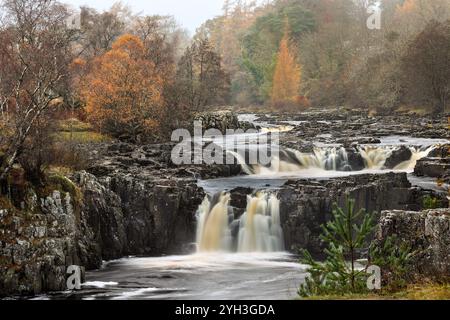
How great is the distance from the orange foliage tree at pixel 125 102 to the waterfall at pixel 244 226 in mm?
19509

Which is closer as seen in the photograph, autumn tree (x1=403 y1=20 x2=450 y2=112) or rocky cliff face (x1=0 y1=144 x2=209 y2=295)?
rocky cliff face (x1=0 y1=144 x2=209 y2=295)

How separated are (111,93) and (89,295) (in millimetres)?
29366

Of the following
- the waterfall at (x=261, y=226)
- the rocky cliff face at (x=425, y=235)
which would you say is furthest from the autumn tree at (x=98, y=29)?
the rocky cliff face at (x=425, y=235)

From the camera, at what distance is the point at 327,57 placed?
9294cm

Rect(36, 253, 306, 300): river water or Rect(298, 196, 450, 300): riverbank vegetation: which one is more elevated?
Rect(298, 196, 450, 300): riverbank vegetation

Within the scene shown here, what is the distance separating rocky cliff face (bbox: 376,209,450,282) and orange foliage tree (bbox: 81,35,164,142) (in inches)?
1221

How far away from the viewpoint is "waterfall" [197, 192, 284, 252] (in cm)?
2400

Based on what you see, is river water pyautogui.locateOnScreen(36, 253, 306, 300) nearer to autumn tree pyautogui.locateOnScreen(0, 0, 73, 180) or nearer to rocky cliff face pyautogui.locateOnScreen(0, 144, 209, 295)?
rocky cliff face pyautogui.locateOnScreen(0, 144, 209, 295)

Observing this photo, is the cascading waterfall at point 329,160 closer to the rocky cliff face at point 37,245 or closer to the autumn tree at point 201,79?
the autumn tree at point 201,79

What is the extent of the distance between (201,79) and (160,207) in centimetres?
3891

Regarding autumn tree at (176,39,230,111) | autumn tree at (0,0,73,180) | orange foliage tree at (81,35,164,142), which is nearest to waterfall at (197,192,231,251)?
autumn tree at (0,0,73,180)

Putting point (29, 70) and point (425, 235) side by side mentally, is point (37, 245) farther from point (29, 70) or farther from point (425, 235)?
point (425, 235)

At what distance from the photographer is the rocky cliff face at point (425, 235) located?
13.4 meters
